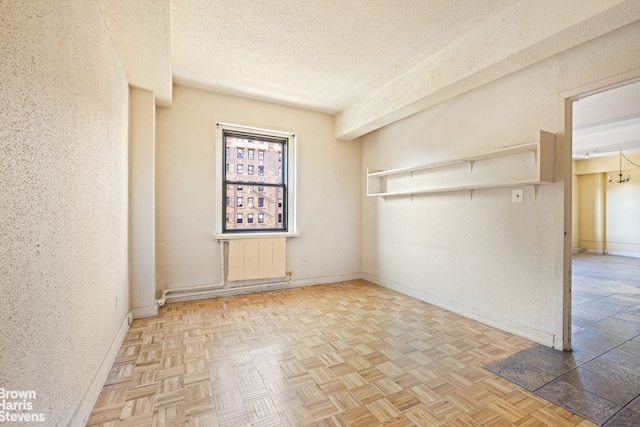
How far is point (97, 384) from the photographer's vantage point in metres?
1.73

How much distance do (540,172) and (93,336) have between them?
3.34 m

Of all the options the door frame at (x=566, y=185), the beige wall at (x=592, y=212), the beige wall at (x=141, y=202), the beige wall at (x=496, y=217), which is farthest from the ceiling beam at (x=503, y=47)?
the beige wall at (x=592, y=212)

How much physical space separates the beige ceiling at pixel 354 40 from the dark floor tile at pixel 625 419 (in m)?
2.30

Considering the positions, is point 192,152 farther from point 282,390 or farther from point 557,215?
point 557,215

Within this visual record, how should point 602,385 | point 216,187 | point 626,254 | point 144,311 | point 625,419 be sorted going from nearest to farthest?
point 625,419, point 602,385, point 144,311, point 216,187, point 626,254

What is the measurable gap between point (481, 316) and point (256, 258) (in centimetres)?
279

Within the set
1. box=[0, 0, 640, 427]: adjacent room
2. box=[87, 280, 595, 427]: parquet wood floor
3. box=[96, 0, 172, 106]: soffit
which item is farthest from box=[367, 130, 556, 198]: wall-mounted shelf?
box=[96, 0, 172, 106]: soffit

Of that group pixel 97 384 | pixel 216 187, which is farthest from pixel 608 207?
pixel 97 384

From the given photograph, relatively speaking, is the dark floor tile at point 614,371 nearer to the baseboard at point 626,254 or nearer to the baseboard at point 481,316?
the baseboard at point 481,316

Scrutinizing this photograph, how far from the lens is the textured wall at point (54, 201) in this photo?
3.07 ft

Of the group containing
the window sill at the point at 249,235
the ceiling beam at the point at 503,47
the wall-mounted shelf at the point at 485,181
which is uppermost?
the ceiling beam at the point at 503,47

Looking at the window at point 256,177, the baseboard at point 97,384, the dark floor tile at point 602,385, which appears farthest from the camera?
the window at point 256,177

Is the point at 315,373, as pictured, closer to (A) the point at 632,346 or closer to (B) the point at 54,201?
(B) the point at 54,201

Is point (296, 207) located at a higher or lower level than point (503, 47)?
lower
